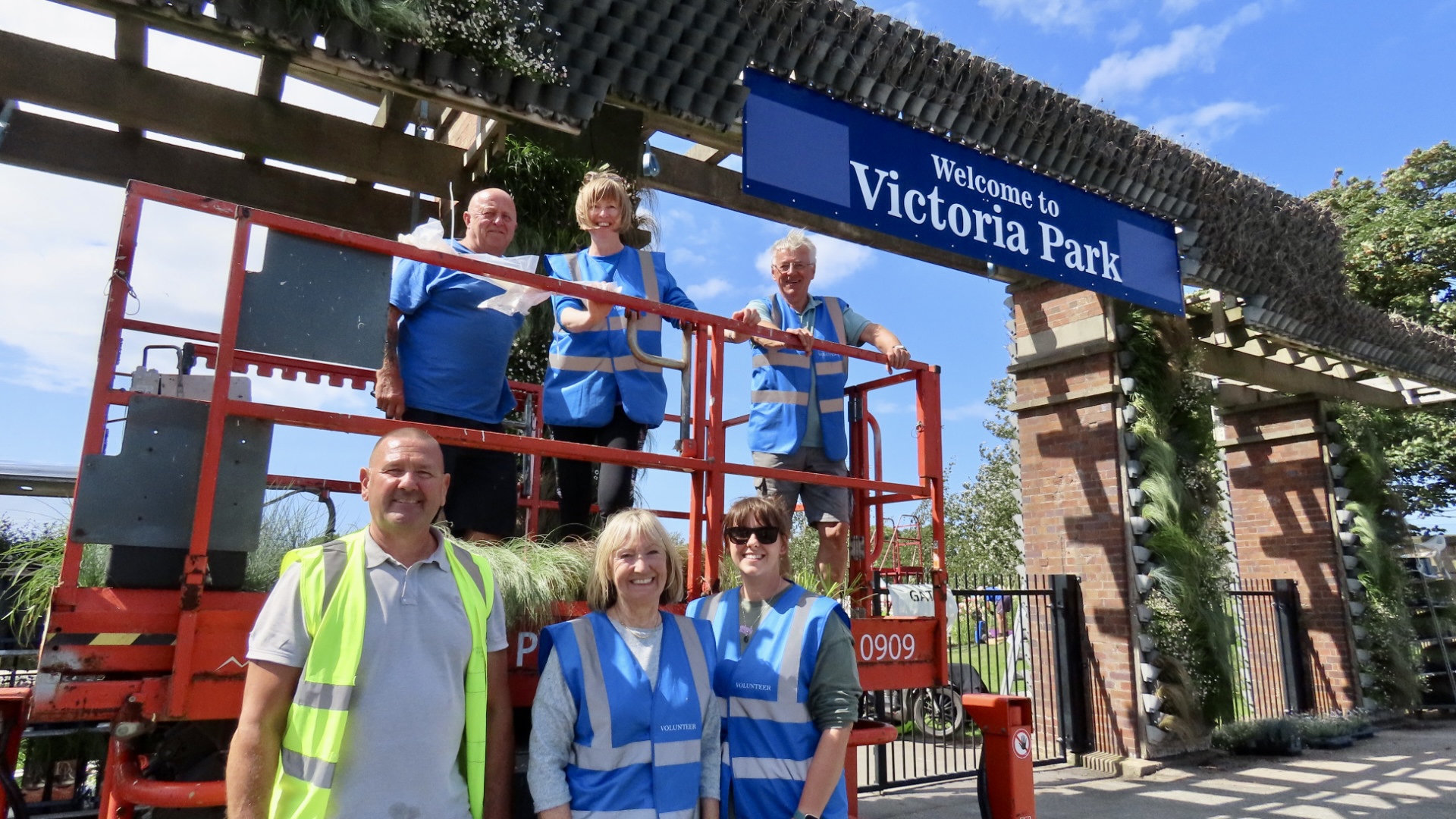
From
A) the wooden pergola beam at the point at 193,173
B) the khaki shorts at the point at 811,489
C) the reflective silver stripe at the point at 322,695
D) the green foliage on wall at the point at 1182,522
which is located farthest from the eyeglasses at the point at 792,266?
the green foliage on wall at the point at 1182,522

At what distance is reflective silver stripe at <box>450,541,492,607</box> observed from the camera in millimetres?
2201

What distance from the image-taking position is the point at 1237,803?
6453 mm

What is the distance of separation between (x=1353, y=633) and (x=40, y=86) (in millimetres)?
13166

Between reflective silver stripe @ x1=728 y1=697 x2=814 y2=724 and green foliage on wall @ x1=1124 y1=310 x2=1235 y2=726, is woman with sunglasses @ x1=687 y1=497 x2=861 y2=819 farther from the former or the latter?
green foliage on wall @ x1=1124 y1=310 x2=1235 y2=726

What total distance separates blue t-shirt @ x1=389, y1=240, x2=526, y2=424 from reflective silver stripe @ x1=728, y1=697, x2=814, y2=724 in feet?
4.52

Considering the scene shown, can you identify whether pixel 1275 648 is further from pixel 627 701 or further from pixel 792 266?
pixel 627 701

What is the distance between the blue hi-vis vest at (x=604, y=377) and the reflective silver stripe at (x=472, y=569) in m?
1.14

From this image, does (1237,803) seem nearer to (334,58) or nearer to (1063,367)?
(1063,367)

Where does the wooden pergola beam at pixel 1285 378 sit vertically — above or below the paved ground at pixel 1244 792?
above

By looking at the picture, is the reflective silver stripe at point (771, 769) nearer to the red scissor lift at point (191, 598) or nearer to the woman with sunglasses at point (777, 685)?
the woman with sunglasses at point (777, 685)

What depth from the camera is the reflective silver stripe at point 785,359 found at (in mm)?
3990

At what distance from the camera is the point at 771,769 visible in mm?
2486

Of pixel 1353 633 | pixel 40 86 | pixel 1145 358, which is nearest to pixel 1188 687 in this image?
pixel 1145 358

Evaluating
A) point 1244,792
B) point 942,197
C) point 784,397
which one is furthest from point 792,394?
point 1244,792
